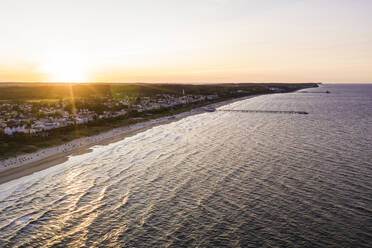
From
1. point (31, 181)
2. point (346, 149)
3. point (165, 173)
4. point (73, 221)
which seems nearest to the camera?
point (73, 221)

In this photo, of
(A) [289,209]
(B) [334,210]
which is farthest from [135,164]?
(B) [334,210]

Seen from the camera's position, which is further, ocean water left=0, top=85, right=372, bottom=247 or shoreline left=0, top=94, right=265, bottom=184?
shoreline left=0, top=94, right=265, bottom=184

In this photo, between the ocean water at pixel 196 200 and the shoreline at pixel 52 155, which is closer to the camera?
the ocean water at pixel 196 200

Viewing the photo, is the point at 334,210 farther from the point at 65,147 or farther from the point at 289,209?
the point at 65,147

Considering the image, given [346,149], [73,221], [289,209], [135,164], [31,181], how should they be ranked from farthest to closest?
[346,149]
[135,164]
[31,181]
[289,209]
[73,221]

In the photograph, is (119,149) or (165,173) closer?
(165,173)

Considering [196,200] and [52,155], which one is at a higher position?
[52,155]

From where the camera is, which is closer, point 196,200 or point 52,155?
point 196,200

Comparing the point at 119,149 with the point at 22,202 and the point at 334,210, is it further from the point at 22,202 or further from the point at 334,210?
the point at 334,210
